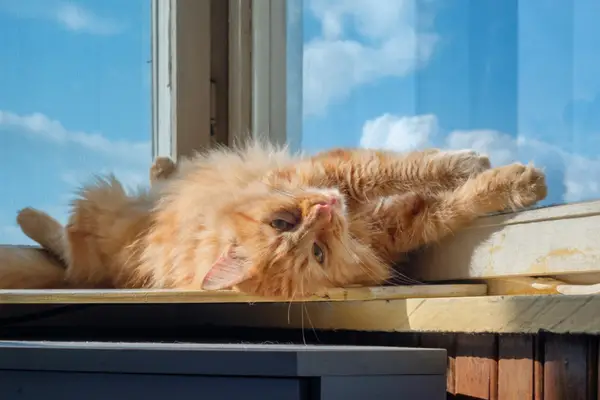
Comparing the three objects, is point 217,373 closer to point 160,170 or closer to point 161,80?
point 160,170

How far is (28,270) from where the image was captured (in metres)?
1.75

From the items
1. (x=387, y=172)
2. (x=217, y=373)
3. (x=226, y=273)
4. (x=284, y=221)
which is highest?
(x=387, y=172)

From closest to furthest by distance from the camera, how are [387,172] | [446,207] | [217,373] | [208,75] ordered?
1. [217,373]
2. [446,207]
3. [387,172]
4. [208,75]

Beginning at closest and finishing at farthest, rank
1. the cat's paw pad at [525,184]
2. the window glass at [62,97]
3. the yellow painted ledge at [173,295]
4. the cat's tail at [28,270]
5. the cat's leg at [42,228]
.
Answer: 1. the yellow painted ledge at [173,295]
2. the cat's paw pad at [525,184]
3. the cat's tail at [28,270]
4. the cat's leg at [42,228]
5. the window glass at [62,97]

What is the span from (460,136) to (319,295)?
848mm

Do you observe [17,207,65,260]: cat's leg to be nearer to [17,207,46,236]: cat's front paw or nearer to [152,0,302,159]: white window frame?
[17,207,46,236]: cat's front paw

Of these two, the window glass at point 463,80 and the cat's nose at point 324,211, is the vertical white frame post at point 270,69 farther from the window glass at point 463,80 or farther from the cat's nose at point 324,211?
the cat's nose at point 324,211

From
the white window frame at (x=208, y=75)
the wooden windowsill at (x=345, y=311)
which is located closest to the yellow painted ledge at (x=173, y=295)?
the wooden windowsill at (x=345, y=311)

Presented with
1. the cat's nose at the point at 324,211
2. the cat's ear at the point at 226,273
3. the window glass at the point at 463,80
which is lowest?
the cat's ear at the point at 226,273

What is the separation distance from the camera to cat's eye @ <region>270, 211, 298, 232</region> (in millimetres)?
1324

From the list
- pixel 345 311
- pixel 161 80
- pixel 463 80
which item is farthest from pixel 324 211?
pixel 161 80

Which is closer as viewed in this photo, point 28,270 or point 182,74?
point 28,270

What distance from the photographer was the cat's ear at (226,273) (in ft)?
3.88

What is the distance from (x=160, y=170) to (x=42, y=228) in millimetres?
406
